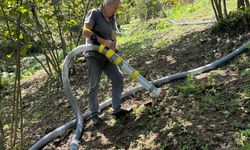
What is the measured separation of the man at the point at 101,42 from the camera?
5.04m

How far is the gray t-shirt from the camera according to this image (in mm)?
5047

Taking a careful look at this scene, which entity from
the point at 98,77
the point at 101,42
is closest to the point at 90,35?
the point at 101,42

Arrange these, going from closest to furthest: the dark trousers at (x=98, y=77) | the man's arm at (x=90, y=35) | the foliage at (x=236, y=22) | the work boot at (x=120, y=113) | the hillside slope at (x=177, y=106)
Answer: the hillside slope at (x=177, y=106) < the man's arm at (x=90, y=35) < the dark trousers at (x=98, y=77) < the work boot at (x=120, y=113) < the foliage at (x=236, y=22)

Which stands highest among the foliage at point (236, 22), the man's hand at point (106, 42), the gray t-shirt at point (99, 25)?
the gray t-shirt at point (99, 25)

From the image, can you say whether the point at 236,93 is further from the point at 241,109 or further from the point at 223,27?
the point at 223,27

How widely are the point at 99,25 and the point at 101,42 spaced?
0.77 feet

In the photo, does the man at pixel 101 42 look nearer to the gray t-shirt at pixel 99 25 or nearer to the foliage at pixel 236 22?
the gray t-shirt at pixel 99 25

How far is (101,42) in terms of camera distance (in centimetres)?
507

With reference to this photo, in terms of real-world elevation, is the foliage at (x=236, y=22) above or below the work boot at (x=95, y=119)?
above

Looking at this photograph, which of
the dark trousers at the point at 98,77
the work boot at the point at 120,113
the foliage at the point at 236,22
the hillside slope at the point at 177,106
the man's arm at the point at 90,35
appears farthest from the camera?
the foliage at the point at 236,22

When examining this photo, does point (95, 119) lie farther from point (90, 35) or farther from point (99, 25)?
point (99, 25)

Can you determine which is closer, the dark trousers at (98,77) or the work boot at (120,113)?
the dark trousers at (98,77)

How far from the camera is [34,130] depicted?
6.55 meters

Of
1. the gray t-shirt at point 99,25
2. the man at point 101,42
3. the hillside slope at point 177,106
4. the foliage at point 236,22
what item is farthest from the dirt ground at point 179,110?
the gray t-shirt at point 99,25
